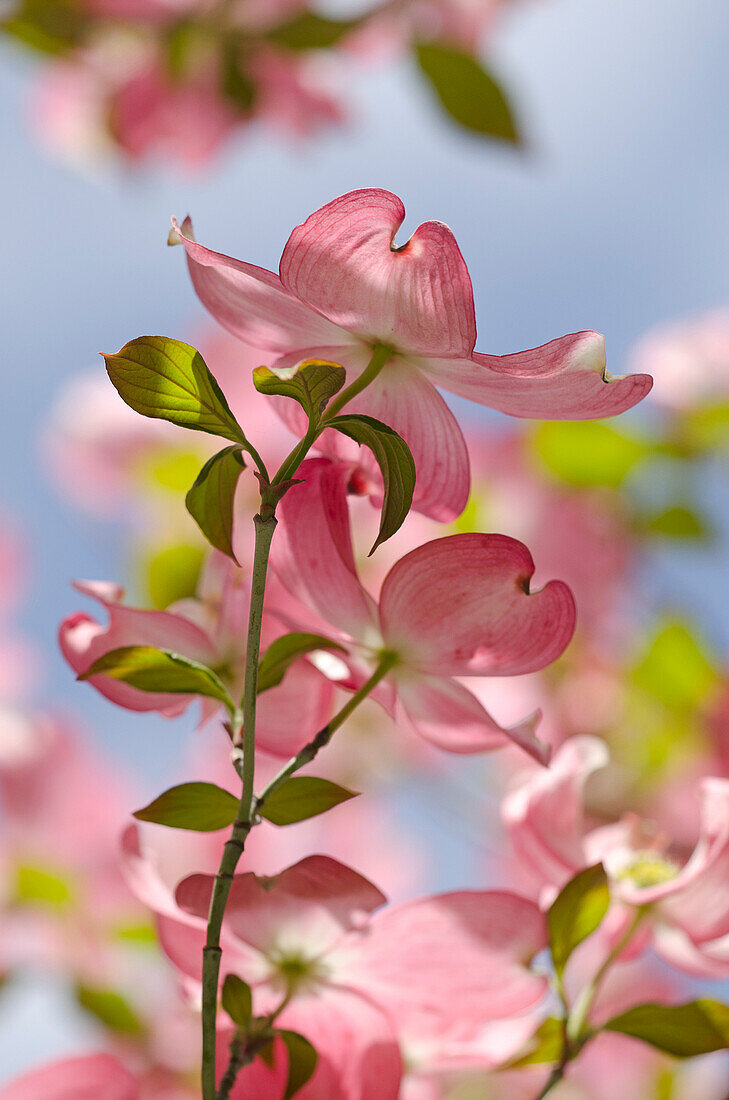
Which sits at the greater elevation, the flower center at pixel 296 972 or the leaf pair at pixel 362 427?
the leaf pair at pixel 362 427

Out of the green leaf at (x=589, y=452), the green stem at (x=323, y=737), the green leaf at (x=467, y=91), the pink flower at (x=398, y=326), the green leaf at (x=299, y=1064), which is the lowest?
the green leaf at (x=299, y=1064)

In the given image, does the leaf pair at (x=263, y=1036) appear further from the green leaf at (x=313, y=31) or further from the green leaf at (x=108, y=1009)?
the green leaf at (x=313, y=31)

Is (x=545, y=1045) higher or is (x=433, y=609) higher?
(x=433, y=609)

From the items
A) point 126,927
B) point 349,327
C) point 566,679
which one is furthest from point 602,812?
point 349,327

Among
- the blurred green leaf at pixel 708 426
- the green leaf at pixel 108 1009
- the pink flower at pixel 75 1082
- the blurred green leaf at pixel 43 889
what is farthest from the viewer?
the blurred green leaf at pixel 708 426

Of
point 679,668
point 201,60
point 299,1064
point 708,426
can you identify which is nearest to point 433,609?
point 299,1064

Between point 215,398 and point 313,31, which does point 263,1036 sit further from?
point 313,31

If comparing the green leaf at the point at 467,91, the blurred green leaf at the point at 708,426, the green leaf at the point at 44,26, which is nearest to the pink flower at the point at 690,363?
the blurred green leaf at the point at 708,426
